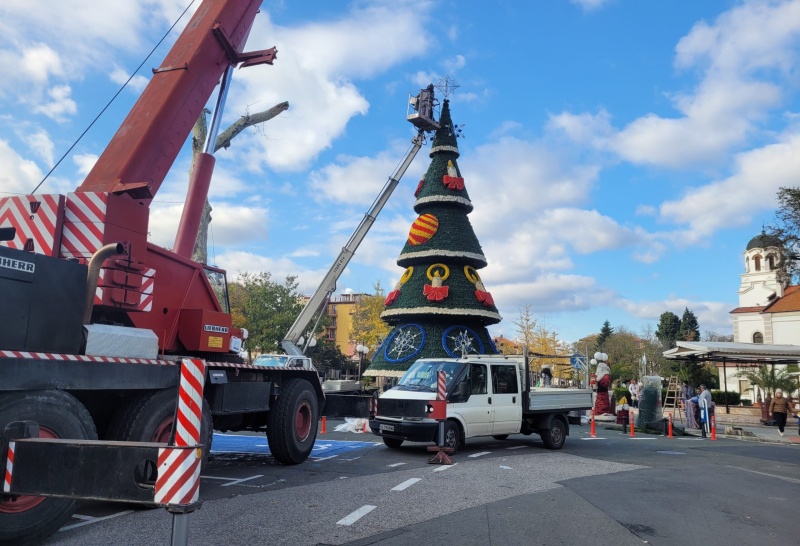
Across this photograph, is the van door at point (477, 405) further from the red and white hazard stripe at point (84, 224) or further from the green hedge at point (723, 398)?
the green hedge at point (723, 398)

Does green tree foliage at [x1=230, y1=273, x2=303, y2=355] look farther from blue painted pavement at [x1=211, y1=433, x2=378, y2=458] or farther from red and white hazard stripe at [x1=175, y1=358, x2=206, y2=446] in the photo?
red and white hazard stripe at [x1=175, y1=358, x2=206, y2=446]

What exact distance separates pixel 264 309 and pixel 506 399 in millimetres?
37017

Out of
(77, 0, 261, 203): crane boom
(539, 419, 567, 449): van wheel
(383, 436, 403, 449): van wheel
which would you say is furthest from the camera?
(539, 419, 567, 449): van wheel

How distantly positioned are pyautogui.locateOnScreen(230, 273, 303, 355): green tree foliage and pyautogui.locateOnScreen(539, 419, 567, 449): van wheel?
112 ft

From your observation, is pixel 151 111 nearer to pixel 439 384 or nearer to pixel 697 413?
pixel 439 384

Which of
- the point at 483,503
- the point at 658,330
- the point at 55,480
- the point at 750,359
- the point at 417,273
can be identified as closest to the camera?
the point at 55,480

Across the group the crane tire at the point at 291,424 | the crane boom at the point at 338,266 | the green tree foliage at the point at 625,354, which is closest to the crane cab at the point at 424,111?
the crane boom at the point at 338,266

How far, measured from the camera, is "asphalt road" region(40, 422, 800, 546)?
19.6 feet

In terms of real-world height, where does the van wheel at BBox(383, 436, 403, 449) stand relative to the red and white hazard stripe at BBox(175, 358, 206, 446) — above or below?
below

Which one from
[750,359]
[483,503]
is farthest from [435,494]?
[750,359]

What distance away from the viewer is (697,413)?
2117 cm

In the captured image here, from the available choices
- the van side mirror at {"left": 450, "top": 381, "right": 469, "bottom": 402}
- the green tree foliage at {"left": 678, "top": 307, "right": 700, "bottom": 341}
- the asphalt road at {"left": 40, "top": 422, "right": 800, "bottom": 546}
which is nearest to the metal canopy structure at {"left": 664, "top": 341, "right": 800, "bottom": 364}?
the asphalt road at {"left": 40, "top": 422, "right": 800, "bottom": 546}

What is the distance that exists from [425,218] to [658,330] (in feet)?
214

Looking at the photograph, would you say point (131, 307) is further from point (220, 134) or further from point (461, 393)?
point (220, 134)
